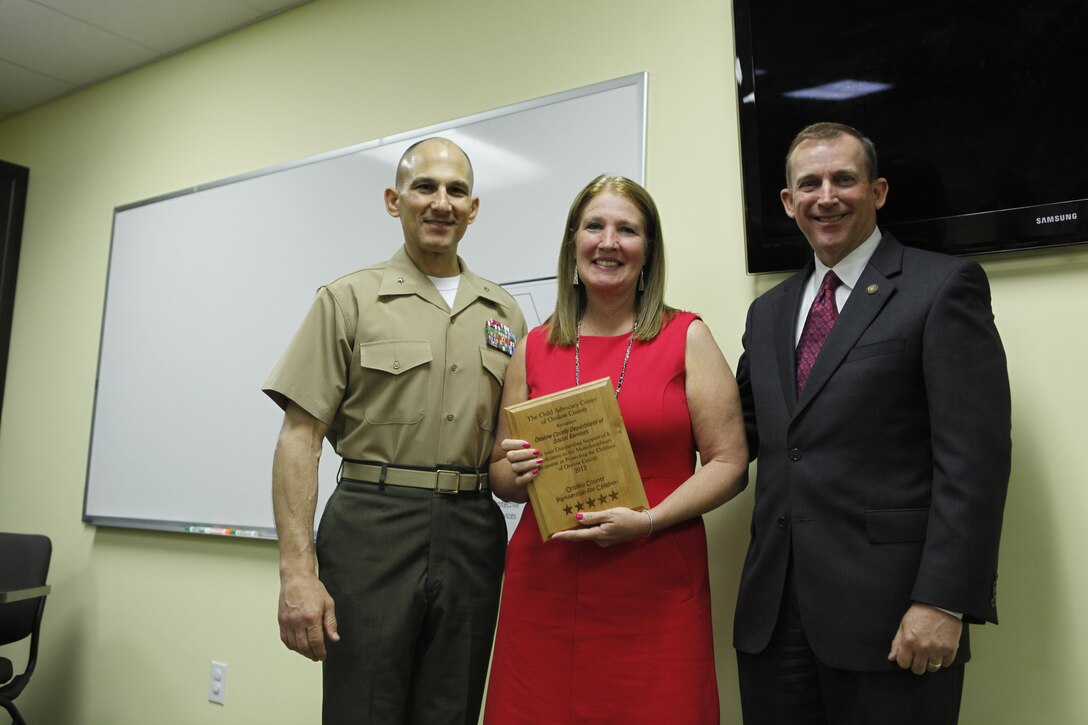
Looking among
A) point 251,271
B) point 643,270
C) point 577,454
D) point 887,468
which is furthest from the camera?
point 251,271

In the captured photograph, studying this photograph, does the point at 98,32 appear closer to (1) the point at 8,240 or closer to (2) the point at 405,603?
(1) the point at 8,240

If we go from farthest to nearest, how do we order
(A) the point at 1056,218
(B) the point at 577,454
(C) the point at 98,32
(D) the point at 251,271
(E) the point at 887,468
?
1. (C) the point at 98,32
2. (D) the point at 251,271
3. (A) the point at 1056,218
4. (B) the point at 577,454
5. (E) the point at 887,468

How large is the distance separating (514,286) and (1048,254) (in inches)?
55.1

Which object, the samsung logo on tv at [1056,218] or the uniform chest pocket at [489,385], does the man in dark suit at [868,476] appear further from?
the uniform chest pocket at [489,385]

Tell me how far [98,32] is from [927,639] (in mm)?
3809

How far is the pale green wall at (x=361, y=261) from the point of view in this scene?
1651 millimetres

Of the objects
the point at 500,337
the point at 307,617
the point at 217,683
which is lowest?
the point at 217,683

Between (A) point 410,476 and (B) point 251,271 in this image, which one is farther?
(B) point 251,271

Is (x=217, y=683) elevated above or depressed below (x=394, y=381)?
below

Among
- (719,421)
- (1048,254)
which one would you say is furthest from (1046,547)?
(719,421)

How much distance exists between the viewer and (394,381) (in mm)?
1702

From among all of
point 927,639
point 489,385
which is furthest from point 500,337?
point 927,639

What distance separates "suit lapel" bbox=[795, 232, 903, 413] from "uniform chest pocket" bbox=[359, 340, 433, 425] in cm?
77

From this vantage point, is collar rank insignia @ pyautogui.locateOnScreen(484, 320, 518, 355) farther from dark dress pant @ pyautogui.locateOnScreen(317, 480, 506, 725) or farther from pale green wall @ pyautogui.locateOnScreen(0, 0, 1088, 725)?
pale green wall @ pyautogui.locateOnScreen(0, 0, 1088, 725)
